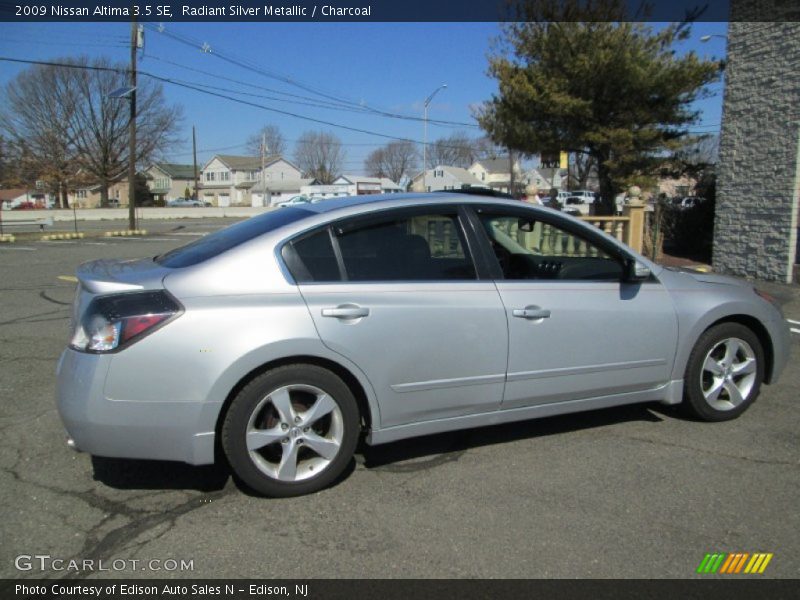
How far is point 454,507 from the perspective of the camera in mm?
3395

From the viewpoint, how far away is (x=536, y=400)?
3.99m

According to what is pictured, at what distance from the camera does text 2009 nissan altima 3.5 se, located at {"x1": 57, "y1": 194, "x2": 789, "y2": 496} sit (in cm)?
320

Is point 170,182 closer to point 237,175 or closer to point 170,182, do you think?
point 170,182

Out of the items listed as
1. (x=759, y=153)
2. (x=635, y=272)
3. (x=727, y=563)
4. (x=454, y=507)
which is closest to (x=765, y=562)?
(x=727, y=563)

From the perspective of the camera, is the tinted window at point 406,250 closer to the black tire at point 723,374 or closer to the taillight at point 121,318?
the taillight at point 121,318

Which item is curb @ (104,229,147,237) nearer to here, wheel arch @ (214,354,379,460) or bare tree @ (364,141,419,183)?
wheel arch @ (214,354,379,460)

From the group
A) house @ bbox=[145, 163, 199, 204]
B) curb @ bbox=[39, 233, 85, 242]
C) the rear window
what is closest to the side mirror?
the rear window

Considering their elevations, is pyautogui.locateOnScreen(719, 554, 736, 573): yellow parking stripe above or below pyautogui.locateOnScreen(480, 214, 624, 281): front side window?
below

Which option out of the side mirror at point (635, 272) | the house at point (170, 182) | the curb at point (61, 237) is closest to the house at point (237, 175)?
the house at point (170, 182)

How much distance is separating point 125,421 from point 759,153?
12.3 m

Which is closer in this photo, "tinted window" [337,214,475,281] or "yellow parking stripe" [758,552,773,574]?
"yellow parking stripe" [758,552,773,574]

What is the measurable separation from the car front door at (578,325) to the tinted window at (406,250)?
0.23 meters

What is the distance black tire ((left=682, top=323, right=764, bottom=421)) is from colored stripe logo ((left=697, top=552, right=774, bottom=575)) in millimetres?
1607
